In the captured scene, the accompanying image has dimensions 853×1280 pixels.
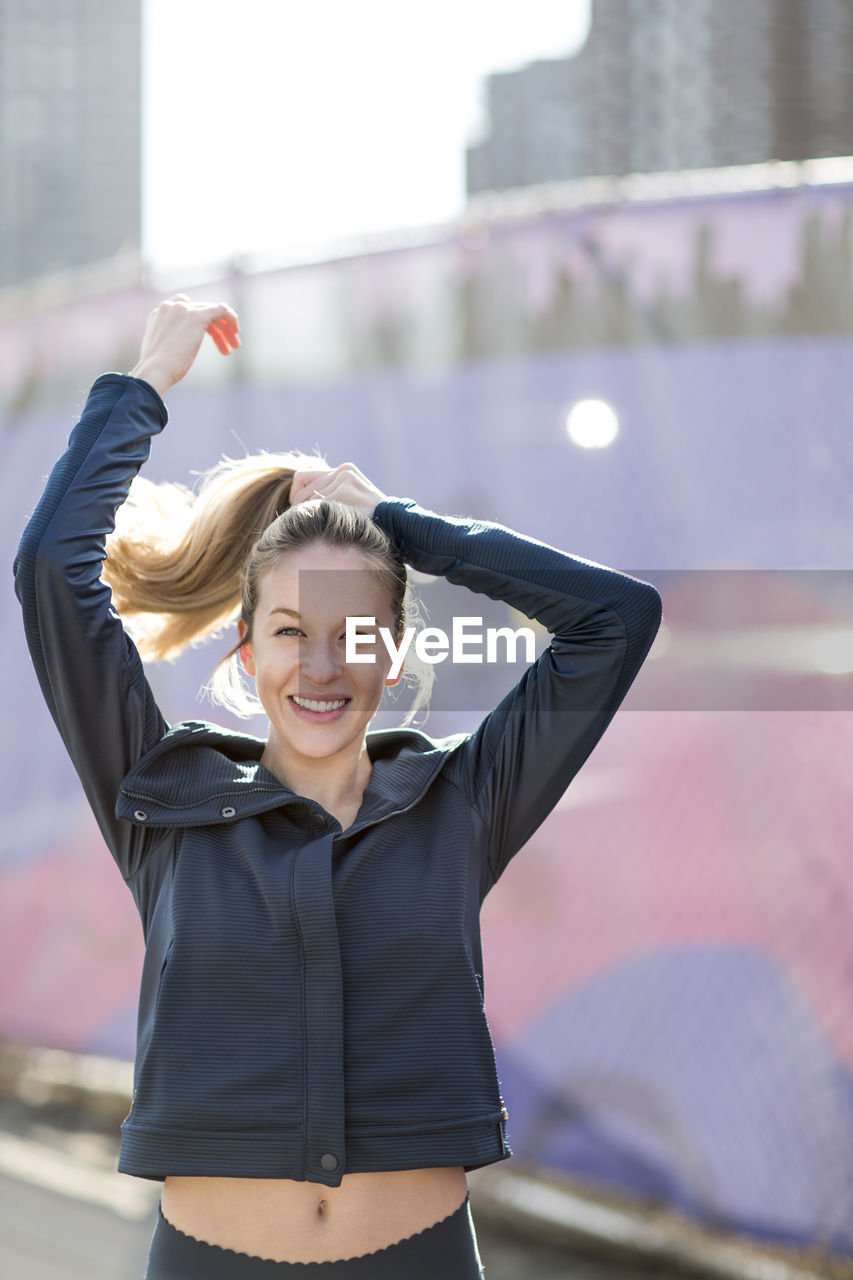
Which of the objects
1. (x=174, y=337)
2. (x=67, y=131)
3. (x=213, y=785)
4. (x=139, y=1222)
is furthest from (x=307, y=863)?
(x=67, y=131)

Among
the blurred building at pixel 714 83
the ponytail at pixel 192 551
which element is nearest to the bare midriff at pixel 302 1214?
the ponytail at pixel 192 551

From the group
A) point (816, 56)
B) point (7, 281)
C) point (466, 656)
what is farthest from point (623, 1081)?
point (7, 281)

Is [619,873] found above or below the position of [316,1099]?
below

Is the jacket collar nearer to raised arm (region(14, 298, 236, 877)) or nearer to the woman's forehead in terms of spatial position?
raised arm (region(14, 298, 236, 877))

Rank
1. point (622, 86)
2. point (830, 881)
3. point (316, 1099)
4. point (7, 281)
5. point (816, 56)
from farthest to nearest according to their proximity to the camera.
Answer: point (7, 281)
point (622, 86)
point (816, 56)
point (830, 881)
point (316, 1099)

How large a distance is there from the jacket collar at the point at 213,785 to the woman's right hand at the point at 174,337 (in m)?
0.47

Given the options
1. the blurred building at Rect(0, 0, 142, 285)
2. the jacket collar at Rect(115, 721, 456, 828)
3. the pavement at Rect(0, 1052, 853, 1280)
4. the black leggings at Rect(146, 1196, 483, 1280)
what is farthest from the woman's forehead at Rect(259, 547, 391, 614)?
the blurred building at Rect(0, 0, 142, 285)

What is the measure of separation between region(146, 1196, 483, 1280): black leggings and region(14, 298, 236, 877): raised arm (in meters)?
0.45

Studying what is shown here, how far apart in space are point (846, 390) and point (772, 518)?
29 centimetres

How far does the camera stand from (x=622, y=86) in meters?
16.0

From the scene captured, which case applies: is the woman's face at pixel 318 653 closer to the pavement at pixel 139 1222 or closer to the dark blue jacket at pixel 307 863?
the dark blue jacket at pixel 307 863

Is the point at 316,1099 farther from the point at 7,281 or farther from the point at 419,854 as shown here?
the point at 7,281

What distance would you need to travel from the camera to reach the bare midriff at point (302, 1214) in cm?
141

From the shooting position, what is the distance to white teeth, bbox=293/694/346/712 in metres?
1.58
